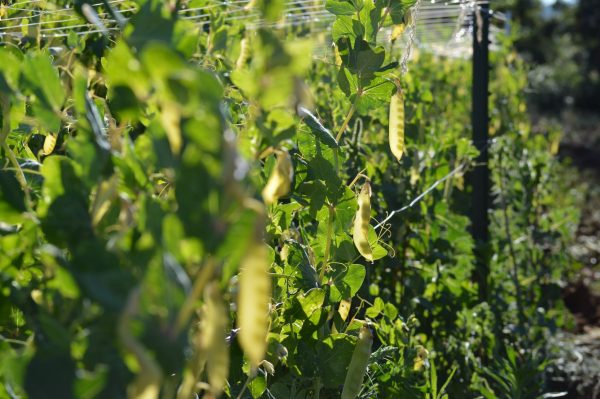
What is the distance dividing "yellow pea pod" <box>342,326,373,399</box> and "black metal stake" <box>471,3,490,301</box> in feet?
5.64

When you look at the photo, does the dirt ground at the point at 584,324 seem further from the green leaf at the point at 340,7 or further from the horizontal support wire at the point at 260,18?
the green leaf at the point at 340,7

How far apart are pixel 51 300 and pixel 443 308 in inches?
72.7

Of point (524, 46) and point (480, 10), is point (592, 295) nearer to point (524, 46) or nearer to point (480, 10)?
point (480, 10)

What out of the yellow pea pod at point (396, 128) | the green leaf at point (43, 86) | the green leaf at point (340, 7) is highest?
the green leaf at point (43, 86)

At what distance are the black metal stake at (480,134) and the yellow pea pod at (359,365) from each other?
5.64 feet

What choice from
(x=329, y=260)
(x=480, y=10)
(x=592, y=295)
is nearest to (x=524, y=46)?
(x=592, y=295)

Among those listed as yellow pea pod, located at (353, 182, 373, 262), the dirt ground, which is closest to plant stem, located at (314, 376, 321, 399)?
yellow pea pod, located at (353, 182, 373, 262)

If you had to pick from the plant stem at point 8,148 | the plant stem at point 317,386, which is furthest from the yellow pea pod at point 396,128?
the plant stem at point 8,148

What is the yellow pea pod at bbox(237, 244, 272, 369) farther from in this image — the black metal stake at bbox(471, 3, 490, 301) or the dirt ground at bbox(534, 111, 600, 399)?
the black metal stake at bbox(471, 3, 490, 301)

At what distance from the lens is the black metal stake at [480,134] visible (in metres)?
2.89

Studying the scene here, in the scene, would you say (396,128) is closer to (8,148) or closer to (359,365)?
(359,365)

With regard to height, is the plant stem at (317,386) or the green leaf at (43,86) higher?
the green leaf at (43,86)

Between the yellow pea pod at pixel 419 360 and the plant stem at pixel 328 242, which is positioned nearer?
the plant stem at pixel 328 242

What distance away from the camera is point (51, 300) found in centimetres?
76
